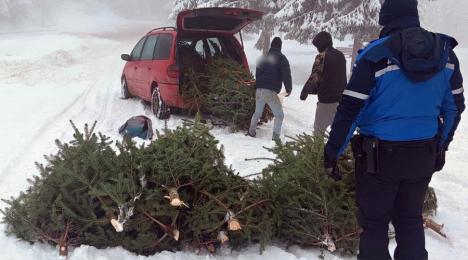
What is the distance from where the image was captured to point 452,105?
10.1 feet

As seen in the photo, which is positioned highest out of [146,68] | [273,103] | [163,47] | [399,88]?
[399,88]

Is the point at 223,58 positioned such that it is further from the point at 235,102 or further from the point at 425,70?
the point at 425,70

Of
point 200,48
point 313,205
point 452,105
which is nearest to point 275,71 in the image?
point 200,48

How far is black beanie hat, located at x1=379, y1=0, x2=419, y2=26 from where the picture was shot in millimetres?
2830

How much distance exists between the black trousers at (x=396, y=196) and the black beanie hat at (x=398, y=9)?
0.84 metres

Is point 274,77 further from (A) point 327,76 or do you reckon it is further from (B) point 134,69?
(B) point 134,69

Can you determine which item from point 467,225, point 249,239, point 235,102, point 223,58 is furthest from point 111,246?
point 223,58

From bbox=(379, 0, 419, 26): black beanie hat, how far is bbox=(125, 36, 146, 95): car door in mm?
7986

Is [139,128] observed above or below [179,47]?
below

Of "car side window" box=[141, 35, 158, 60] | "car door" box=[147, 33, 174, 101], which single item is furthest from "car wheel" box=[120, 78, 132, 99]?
"car door" box=[147, 33, 174, 101]

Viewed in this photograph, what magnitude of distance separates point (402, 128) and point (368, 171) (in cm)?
36

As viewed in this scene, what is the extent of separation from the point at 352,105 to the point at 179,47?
6578 millimetres

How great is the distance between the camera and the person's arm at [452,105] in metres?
3.02

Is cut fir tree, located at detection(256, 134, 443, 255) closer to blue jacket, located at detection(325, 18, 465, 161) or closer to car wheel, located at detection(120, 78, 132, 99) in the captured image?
blue jacket, located at detection(325, 18, 465, 161)
